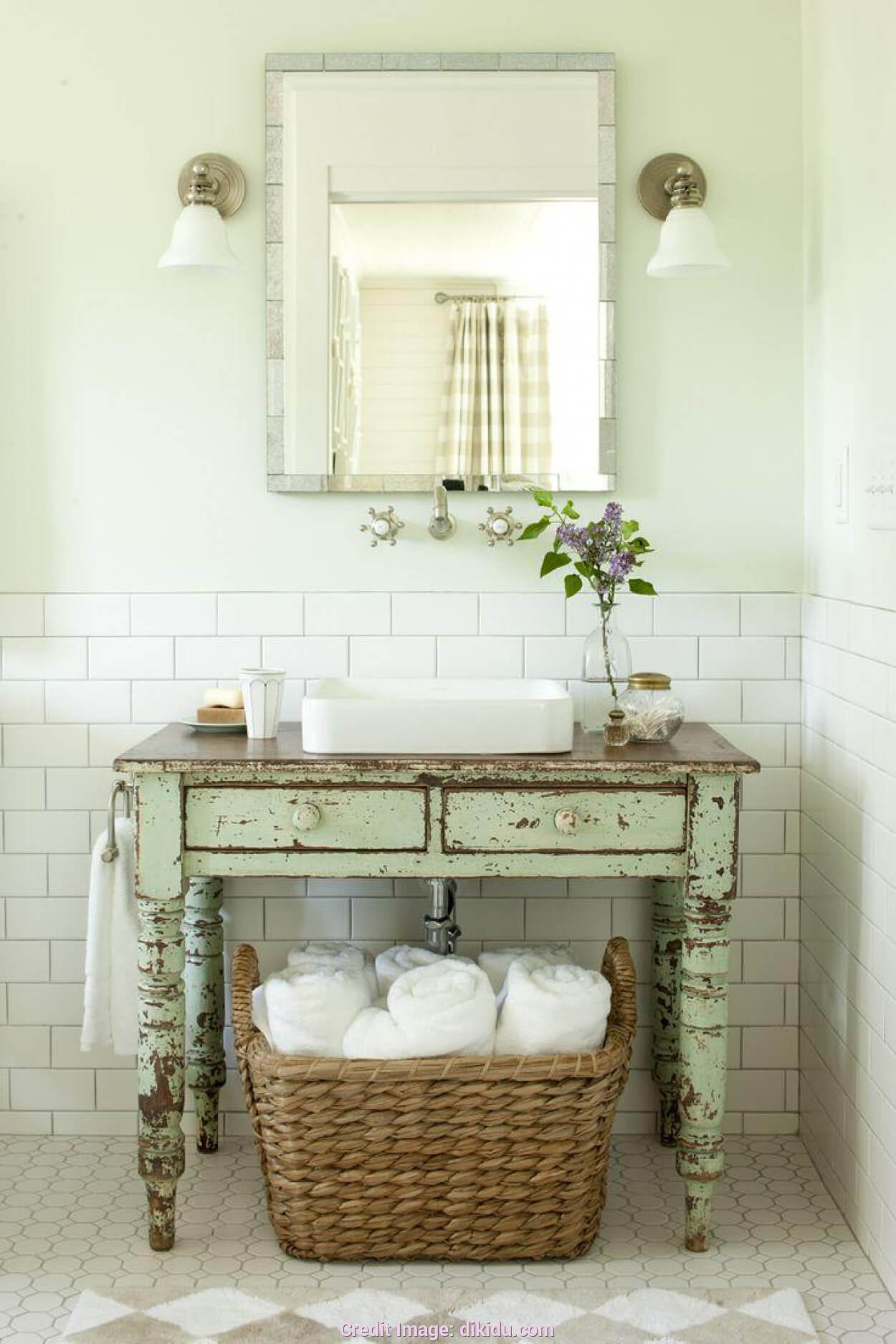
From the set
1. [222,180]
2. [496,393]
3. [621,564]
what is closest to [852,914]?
[621,564]

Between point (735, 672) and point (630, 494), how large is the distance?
1.46ft

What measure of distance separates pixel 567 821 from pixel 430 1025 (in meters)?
0.43

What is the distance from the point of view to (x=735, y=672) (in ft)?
10.4

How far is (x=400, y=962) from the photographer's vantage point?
2840 millimetres

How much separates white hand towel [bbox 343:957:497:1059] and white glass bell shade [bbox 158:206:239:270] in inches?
57.0

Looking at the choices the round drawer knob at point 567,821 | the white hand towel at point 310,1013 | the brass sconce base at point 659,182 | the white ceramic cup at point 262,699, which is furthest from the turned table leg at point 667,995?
the brass sconce base at point 659,182

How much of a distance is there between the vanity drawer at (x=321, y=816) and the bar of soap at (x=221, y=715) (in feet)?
1.02

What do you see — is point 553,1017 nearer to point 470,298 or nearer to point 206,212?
point 470,298

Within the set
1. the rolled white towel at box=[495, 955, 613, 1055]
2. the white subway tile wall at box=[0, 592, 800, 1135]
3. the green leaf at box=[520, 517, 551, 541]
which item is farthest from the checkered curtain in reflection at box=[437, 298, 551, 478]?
the rolled white towel at box=[495, 955, 613, 1055]

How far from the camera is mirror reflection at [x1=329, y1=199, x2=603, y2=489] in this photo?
305 cm

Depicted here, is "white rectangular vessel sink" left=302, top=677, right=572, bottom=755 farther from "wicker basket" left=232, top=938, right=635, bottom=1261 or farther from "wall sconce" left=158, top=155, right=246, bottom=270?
"wall sconce" left=158, top=155, right=246, bottom=270

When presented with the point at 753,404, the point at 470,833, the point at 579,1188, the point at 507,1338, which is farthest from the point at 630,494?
the point at 507,1338

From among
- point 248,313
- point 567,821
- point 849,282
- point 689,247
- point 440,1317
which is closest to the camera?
point 440,1317

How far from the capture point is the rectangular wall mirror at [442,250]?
3055 mm
